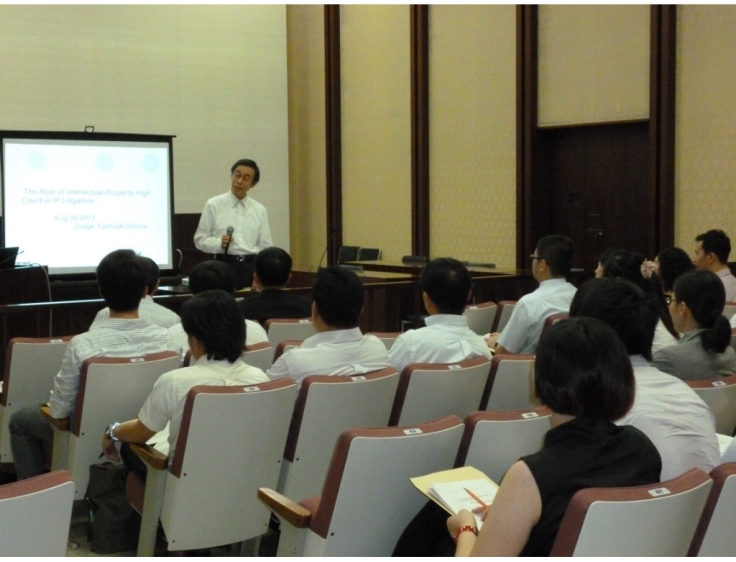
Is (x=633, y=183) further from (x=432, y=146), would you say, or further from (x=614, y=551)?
(x=614, y=551)

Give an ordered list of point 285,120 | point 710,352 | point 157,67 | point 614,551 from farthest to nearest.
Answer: point 285,120 → point 157,67 → point 710,352 → point 614,551

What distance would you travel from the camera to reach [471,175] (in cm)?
903

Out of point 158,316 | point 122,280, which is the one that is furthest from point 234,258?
point 122,280

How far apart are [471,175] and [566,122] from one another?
121cm

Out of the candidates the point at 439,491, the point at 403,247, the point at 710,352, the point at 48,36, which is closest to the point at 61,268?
the point at 48,36

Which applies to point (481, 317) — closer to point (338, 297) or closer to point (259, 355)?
point (259, 355)

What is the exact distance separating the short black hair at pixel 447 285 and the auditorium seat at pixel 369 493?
134cm

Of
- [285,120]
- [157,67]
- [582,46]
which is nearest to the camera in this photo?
[582,46]

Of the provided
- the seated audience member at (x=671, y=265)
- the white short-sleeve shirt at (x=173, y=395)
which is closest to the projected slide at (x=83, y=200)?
the seated audience member at (x=671, y=265)

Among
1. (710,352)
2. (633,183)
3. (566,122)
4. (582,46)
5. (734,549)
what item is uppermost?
(582,46)

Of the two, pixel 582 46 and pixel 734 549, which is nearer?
pixel 734 549

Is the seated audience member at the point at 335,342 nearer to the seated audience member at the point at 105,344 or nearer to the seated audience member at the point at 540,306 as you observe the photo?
the seated audience member at the point at 105,344

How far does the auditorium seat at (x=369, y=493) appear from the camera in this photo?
2117mm

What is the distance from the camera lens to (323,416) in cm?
286
